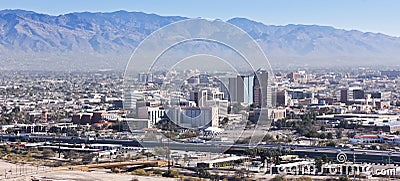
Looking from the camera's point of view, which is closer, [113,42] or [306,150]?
[306,150]

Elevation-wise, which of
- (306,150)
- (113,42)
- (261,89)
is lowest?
(306,150)

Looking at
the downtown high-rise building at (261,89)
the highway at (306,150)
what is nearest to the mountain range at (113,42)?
the downtown high-rise building at (261,89)

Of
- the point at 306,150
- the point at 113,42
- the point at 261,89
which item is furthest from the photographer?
the point at 113,42

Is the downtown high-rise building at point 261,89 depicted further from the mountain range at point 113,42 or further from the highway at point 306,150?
the mountain range at point 113,42

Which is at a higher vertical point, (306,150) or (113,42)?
(113,42)

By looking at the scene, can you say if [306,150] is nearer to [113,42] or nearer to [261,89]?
[261,89]

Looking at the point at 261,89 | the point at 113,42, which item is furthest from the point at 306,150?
the point at 113,42

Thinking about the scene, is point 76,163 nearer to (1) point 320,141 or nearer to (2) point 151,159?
(2) point 151,159

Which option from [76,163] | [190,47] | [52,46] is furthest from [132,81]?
[52,46]

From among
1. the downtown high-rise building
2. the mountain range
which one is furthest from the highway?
the mountain range
